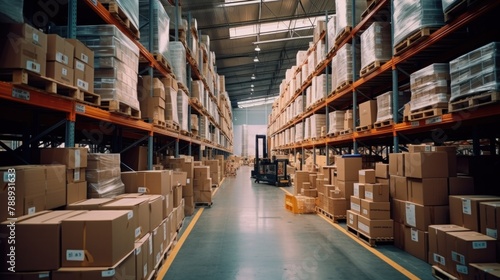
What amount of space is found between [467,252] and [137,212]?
3605 millimetres

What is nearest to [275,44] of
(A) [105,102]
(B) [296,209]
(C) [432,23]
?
(B) [296,209]

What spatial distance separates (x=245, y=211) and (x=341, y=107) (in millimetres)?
5309

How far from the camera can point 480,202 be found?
345 cm

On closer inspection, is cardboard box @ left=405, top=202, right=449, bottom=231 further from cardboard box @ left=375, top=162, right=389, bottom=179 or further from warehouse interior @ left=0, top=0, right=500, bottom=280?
cardboard box @ left=375, top=162, right=389, bottom=179

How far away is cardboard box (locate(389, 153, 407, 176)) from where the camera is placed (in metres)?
4.81

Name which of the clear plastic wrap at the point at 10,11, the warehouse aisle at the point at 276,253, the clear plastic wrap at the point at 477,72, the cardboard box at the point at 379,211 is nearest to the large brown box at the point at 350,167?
the warehouse aisle at the point at 276,253

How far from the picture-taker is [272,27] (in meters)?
16.5

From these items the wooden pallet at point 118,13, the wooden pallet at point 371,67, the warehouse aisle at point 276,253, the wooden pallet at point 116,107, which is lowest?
the warehouse aisle at point 276,253

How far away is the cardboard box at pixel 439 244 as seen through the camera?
11.6 ft

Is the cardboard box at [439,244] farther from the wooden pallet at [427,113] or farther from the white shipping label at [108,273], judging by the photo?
the white shipping label at [108,273]

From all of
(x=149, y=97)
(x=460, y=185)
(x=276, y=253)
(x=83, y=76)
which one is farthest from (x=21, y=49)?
(x=460, y=185)

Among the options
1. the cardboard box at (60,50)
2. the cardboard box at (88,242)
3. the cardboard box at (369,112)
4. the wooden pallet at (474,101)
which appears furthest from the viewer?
the cardboard box at (369,112)

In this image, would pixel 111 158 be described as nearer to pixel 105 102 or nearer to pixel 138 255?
→ pixel 105 102

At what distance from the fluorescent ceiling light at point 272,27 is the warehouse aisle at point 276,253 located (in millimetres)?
11971
